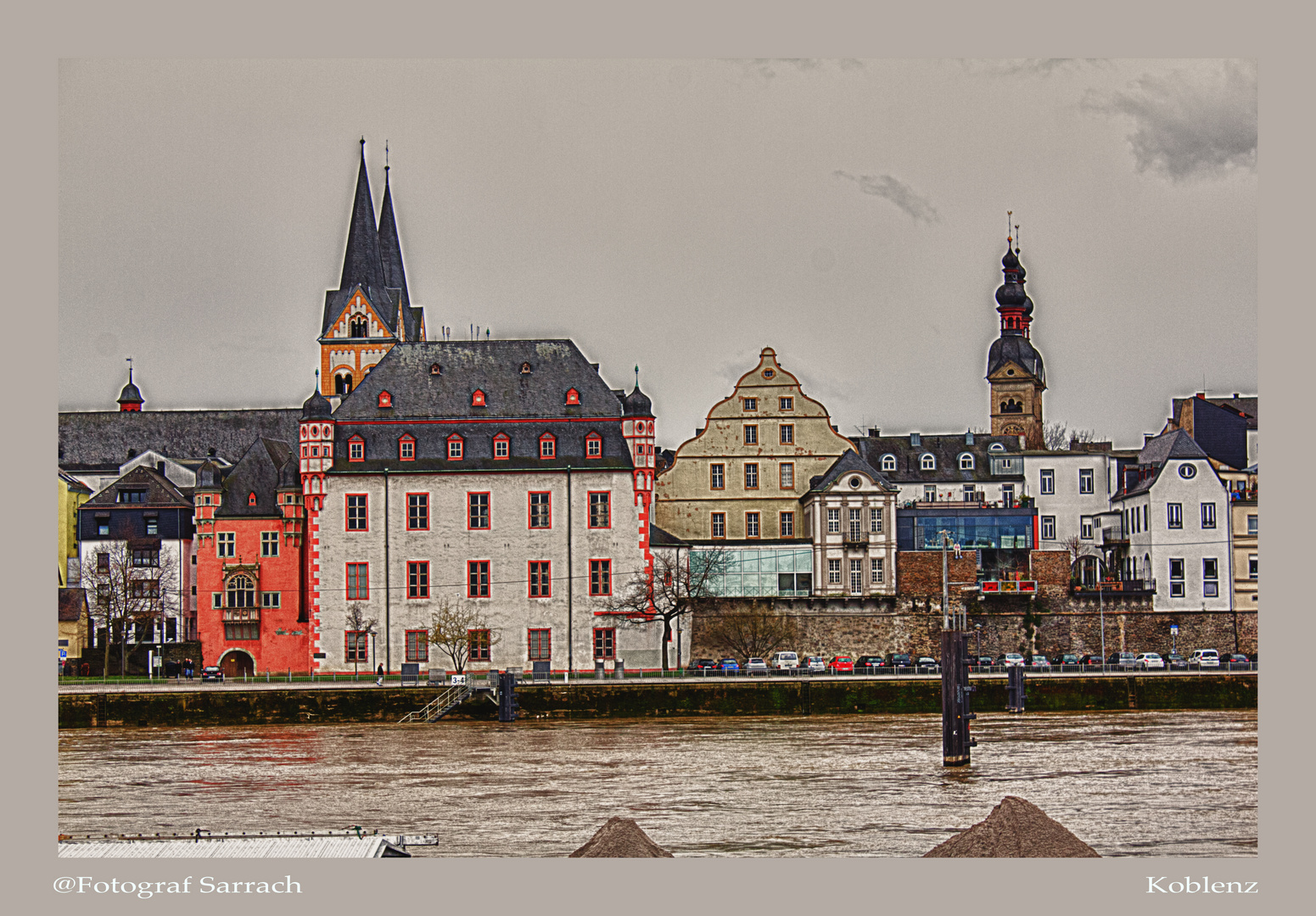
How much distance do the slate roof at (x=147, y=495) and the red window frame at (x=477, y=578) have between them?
31.0ft

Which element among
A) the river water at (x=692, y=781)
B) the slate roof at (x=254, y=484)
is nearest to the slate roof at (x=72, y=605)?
the slate roof at (x=254, y=484)

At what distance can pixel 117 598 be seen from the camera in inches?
2007

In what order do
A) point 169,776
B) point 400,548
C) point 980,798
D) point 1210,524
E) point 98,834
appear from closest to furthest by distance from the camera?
1. point 98,834
2. point 980,798
3. point 169,776
4. point 400,548
5. point 1210,524

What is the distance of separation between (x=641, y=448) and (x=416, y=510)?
5572 millimetres

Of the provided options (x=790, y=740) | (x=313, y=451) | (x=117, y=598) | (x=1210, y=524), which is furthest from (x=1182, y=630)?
(x=117, y=598)

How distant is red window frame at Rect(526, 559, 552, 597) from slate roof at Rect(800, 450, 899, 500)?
7.76 metres

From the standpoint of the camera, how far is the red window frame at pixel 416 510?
4969 cm

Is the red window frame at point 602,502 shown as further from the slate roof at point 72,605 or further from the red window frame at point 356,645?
the slate roof at point 72,605

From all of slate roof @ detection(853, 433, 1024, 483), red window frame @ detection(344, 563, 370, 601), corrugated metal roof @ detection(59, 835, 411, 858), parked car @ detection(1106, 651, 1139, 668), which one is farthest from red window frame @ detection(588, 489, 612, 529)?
corrugated metal roof @ detection(59, 835, 411, 858)

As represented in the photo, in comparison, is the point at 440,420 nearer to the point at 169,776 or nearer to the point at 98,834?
the point at 169,776

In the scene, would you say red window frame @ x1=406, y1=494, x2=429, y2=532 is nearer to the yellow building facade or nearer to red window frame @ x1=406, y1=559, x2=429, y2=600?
red window frame @ x1=406, y1=559, x2=429, y2=600

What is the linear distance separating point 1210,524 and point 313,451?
2252cm

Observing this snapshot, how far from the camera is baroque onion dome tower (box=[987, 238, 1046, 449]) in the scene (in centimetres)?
7525

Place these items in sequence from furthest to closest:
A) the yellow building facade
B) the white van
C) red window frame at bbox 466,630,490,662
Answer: the yellow building facade → red window frame at bbox 466,630,490,662 → the white van
